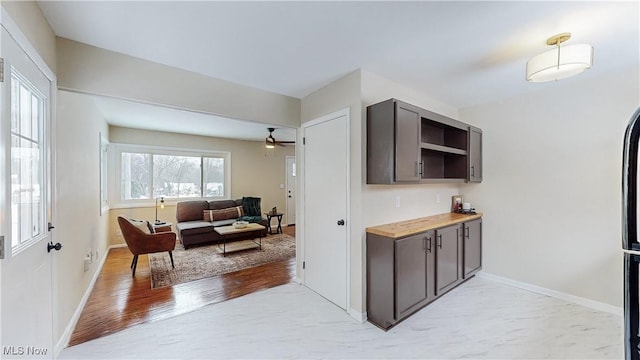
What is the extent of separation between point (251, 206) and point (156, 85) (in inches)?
168

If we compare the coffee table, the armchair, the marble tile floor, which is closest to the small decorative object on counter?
the marble tile floor

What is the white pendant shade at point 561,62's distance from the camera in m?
1.74

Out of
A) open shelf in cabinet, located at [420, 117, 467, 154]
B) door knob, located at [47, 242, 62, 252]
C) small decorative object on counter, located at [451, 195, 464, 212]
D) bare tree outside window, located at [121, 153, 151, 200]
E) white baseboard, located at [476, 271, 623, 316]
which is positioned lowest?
white baseboard, located at [476, 271, 623, 316]

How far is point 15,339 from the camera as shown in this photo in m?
1.34

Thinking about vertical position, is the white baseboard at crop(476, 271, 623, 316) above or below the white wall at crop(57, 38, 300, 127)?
below

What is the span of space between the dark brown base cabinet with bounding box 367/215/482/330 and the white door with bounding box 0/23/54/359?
240 centimetres

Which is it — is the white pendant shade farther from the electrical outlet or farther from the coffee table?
the electrical outlet

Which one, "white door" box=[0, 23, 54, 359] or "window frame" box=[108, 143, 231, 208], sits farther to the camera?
"window frame" box=[108, 143, 231, 208]

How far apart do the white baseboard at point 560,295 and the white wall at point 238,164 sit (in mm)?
5422

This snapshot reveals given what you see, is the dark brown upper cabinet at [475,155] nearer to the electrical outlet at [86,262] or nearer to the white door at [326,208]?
the white door at [326,208]

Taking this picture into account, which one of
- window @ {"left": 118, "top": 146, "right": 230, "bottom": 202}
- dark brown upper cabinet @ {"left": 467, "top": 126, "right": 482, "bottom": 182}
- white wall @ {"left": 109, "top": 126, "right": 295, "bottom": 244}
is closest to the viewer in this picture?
dark brown upper cabinet @ {"left": 467, "top": 126, "right": 482, "bottom": 182}

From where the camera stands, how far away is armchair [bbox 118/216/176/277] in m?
3.46

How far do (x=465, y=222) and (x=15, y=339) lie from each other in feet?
13.0

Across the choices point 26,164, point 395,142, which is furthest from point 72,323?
point 395,142
